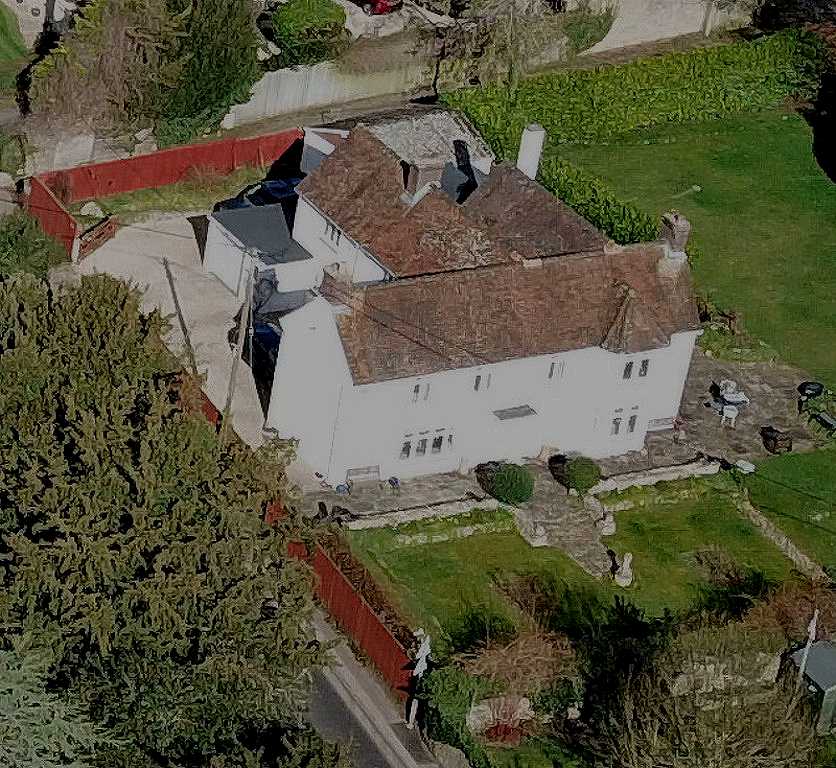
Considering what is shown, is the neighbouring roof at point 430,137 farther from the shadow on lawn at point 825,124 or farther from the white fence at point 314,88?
the shadow on lawn at point 825,124

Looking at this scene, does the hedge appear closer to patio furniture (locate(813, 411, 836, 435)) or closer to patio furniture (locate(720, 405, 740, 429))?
patio furniture (locate(720, 405, 740, 429))

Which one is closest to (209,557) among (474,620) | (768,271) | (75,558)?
(75,558)

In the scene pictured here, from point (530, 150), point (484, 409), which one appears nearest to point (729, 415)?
point (484, 409)

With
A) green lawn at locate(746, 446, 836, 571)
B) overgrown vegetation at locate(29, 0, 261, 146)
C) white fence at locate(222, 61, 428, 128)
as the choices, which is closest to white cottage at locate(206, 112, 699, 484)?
green lawn at locate(746, 446, 836, 571)

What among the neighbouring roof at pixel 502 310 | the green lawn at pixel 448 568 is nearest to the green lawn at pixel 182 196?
the neighbouring roof at pixel 502 310

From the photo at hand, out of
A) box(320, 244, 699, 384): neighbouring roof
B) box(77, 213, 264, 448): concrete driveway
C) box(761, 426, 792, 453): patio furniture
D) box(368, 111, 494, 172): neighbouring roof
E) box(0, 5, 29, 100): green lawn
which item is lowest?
box(77, 213, 264, 448): concrete driveway

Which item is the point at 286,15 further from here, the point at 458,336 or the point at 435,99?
the point at 458,336
